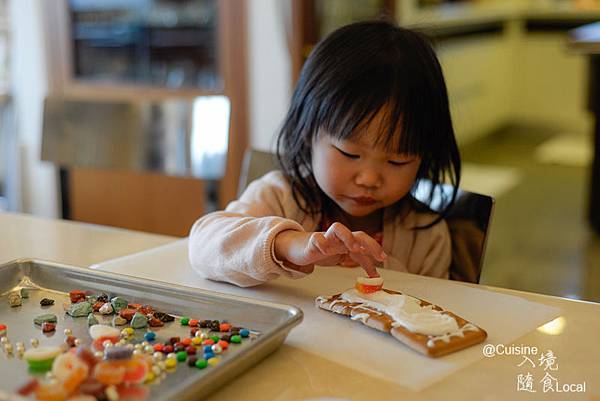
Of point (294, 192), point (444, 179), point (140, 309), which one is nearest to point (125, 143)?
point (294, 192)

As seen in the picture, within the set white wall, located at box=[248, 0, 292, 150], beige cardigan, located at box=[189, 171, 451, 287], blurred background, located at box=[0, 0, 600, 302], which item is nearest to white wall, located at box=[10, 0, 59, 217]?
blurred background, located at box=[0, 0, 600, 302]

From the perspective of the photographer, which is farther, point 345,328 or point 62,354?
point 345,328

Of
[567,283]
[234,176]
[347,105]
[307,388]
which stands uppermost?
[347,105]

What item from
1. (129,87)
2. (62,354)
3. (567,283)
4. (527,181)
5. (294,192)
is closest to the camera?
(62,354)

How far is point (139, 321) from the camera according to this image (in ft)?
2.48

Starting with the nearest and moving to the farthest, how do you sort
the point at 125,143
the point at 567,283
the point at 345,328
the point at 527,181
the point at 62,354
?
the point at 62,354 → the point at 345,328 → the point at 125,143 → the point at 567,283 → the point at 527,181

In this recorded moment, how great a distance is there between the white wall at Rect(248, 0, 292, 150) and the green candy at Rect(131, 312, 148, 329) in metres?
2.06

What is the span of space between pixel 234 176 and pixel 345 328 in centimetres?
222

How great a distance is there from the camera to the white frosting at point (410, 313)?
748 millimetres

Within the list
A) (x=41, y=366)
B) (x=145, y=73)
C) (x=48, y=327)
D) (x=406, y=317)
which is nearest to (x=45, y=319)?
(x=48, y=327)

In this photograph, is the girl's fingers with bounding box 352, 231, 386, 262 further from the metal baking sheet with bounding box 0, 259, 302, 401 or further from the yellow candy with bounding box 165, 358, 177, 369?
the yellow candy with bounding box 165, 358, 177, 369

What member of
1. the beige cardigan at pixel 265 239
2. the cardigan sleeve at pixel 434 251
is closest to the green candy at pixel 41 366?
the beige cardigan at pixel 265 239

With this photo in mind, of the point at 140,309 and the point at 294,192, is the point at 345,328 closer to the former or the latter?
the point at 140,309

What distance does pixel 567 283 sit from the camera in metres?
2.81
